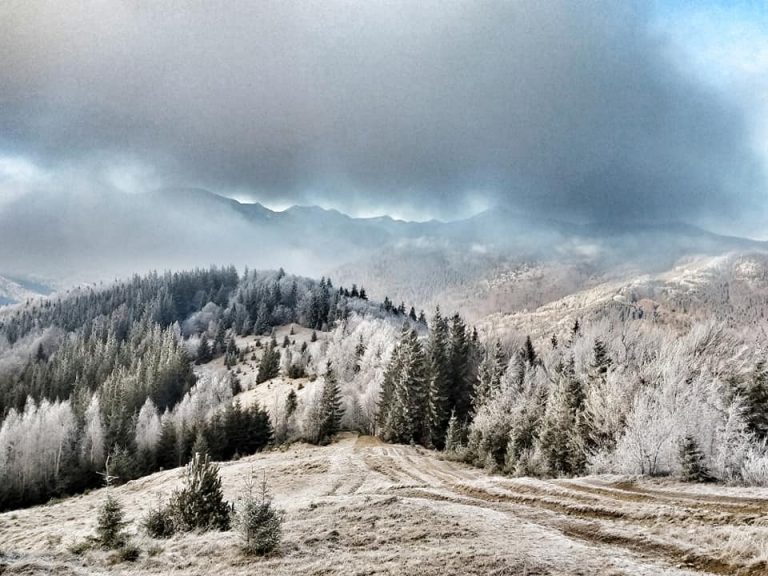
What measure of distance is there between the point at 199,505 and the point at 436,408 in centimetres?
5276

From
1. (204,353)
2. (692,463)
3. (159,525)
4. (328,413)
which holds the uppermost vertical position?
(204,353)

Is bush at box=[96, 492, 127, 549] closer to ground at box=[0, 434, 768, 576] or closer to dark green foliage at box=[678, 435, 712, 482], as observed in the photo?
ground at box=[0, 434, 768, 576]

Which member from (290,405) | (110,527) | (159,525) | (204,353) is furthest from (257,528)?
(204,353)

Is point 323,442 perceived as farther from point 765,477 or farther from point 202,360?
point 202,360

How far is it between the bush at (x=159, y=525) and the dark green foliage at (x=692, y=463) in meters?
29.0

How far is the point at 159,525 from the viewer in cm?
2667

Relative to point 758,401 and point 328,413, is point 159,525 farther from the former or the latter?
point 328,413

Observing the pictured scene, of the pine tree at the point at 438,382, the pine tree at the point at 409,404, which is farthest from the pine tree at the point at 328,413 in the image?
the pine tree at the point at 438,382

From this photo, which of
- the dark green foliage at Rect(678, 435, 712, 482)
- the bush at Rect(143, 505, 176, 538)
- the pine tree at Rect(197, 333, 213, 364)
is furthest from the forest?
the bush at Rect(143, 505, 176, 538)

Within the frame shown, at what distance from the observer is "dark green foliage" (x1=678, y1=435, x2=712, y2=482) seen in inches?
1124

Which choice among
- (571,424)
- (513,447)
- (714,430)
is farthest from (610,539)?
A: (513,447)

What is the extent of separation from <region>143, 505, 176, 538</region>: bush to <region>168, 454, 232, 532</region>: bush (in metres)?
0.33

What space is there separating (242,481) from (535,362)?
250 feet

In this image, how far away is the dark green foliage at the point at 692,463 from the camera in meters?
28.5
